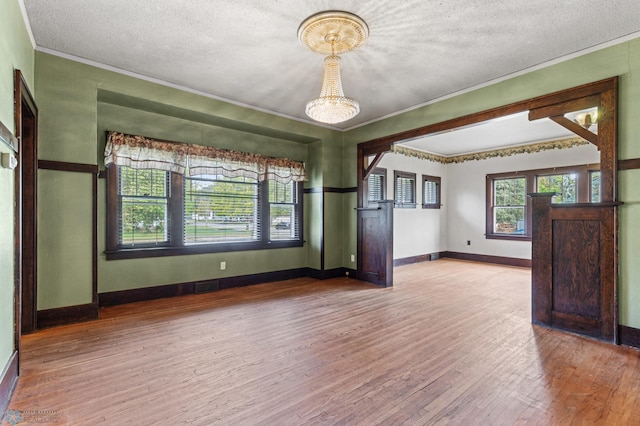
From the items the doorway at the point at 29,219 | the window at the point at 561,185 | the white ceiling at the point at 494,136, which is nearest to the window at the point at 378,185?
the white ceiling at the point at 494,136

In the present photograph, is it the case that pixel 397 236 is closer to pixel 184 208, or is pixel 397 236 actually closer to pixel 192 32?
pixel 184 208

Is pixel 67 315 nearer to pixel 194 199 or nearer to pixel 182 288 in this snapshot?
pixel 182 288

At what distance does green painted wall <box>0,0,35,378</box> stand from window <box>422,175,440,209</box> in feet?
24.8

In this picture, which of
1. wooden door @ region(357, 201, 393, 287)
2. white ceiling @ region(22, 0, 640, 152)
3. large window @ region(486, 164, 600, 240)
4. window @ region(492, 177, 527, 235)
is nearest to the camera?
white ceiling @ region(22, 0, 640, 152)

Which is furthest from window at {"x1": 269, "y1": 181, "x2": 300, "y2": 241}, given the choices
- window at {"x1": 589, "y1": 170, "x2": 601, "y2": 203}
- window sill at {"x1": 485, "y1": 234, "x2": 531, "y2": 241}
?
window at {"x1": 589, "y1": 170, "x2": 601, "y2": 203}

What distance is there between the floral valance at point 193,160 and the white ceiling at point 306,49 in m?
→ 0.89

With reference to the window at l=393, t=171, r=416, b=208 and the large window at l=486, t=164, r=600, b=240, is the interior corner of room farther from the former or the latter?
the window at l=393, t=171, r=416, b=208

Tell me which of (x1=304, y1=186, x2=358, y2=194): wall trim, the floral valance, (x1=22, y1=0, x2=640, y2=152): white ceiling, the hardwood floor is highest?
(x1=22, y1=0, x2=640, y2=152): white ceiling

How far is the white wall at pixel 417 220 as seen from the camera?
736cm

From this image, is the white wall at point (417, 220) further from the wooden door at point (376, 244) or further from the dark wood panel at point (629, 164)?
the dark wood panel at point (629, 164)

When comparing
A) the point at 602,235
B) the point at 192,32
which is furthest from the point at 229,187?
the point at 602,235

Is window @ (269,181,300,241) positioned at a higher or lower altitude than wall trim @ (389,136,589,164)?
lower

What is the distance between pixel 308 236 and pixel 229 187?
1789 millimetres

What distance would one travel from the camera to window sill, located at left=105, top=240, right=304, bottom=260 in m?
4.15
